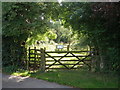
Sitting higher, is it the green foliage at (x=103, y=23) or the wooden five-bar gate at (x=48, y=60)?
the green foliage at (x=103, y=23)

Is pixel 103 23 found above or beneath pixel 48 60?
above

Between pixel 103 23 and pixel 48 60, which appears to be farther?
pixel 48 60

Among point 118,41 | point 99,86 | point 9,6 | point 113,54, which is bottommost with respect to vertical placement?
point 99,86

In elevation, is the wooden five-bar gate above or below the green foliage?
below

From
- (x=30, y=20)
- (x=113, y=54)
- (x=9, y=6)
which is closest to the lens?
(x=113, y=54)

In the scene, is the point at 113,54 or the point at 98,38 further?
the point at 98,38

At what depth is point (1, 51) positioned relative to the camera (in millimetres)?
11125

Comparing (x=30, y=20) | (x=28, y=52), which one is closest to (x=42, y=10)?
(x=30, y=20)

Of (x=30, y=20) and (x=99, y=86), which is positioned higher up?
(x=30, y=20)

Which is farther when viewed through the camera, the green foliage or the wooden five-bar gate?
the wooden five-bar gate

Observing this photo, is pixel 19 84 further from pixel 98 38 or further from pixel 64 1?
pixel 64 1

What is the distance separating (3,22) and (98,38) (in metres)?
5.57

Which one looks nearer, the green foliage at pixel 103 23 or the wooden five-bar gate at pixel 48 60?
the green foliage at pixel 103 23

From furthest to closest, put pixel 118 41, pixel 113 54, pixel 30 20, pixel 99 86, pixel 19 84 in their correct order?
pixel 30 20
pixel 19 84
pixel 99 86
pixel 118 41
pixel 113 54
